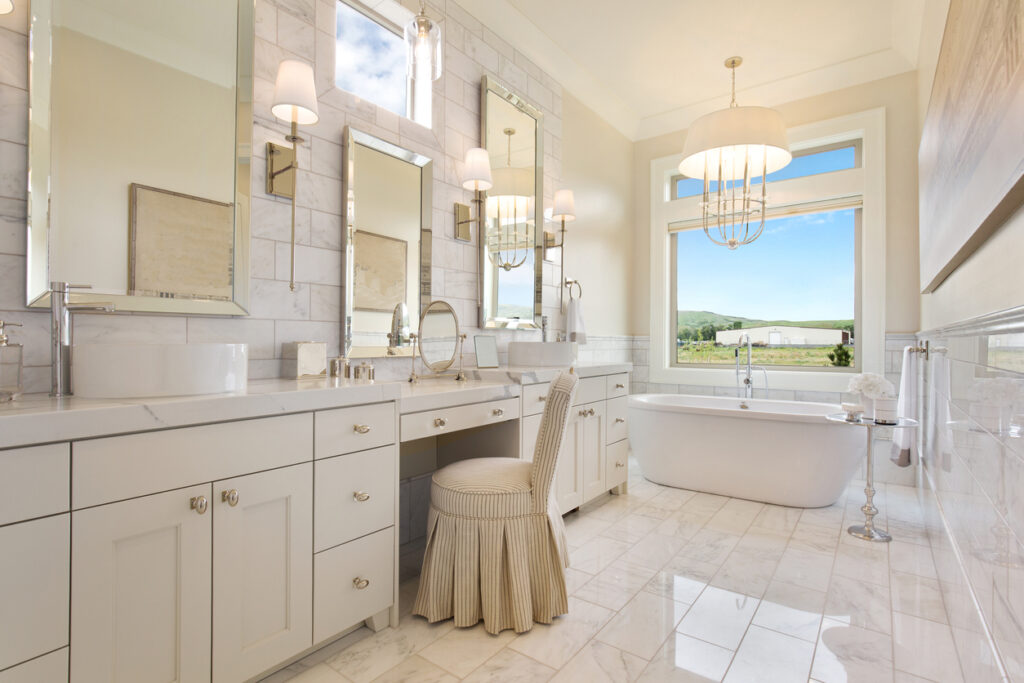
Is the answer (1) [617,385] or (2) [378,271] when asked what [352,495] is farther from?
(1) [617,385]

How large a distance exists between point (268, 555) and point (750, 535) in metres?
2.34

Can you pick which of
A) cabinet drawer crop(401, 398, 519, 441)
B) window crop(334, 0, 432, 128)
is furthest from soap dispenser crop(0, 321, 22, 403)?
window crop(334, 0, 432, 128)

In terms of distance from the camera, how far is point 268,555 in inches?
55.5

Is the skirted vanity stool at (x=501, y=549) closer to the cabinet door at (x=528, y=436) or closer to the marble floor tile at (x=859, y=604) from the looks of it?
the cabinet door at (x=528, y=436)

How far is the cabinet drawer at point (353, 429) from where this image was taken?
5.05ft

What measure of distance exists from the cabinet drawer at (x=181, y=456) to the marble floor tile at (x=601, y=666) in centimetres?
103

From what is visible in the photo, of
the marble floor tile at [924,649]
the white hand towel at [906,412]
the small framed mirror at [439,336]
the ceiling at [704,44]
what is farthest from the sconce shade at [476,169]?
the marble floor tile at [924,649]

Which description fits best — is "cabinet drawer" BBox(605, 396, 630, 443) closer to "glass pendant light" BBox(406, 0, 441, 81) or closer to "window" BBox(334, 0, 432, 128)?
"window" BBox(334, 0, 432, 128)

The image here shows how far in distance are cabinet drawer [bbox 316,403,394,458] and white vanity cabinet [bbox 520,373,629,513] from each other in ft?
2.77

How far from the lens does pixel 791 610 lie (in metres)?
1.93

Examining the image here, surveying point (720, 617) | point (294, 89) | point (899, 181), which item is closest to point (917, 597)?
point (720, 617)

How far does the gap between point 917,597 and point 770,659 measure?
869mm

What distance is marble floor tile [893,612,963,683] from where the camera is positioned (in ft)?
5.13

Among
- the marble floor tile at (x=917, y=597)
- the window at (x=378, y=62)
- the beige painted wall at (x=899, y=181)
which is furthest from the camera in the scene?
the beige painted wall at (x=899, y=181)
